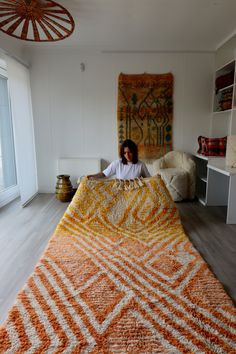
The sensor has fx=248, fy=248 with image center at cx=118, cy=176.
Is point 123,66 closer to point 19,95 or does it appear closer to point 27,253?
point 19,95

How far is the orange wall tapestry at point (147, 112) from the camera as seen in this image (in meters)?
4.36

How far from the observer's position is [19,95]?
151 inches

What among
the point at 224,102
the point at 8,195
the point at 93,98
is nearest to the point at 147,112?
the point at 93,98

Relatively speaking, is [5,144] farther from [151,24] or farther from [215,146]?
[215,146]

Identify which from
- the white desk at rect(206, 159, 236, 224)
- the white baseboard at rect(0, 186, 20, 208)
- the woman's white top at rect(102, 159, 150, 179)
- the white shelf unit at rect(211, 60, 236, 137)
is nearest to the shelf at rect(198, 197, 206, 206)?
the white desk at rect(206, 159, 236, 224)

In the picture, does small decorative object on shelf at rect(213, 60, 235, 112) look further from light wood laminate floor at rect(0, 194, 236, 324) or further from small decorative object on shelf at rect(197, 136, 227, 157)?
light wood laminate floor at rect(0, 194, 236, 324)

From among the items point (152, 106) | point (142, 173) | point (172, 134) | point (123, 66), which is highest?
point (123, 66)

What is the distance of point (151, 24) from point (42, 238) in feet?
10.0

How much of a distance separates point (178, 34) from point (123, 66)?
1065mm

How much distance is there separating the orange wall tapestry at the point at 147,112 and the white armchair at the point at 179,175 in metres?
0.36

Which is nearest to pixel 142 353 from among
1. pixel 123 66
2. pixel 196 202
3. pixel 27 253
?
pixel 27 253

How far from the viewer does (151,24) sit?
130 inches

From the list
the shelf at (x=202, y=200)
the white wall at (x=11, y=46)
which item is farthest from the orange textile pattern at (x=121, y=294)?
the white wall at (x=11, y=46)

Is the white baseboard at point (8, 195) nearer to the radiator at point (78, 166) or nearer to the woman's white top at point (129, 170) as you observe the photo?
the radiator at point (78, 166)
